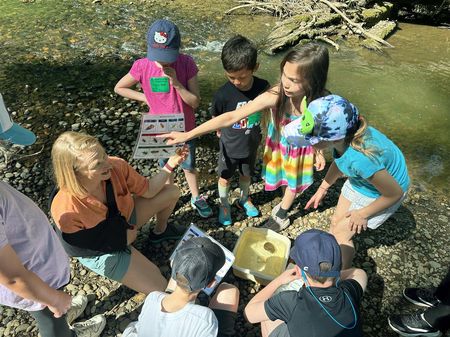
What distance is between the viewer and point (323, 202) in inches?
167

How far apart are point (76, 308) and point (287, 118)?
240cm

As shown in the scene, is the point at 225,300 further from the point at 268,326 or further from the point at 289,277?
the point at 289,277

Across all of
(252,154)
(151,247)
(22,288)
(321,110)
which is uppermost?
(321,110)

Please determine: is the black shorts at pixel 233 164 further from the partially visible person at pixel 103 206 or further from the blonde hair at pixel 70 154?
the blonde hair at pixel 70 154

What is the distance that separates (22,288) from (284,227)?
8.57 ft

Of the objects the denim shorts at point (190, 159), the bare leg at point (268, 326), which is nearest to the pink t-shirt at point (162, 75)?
the denim shorts at point (190, 159)

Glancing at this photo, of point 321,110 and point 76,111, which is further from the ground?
point 321,110

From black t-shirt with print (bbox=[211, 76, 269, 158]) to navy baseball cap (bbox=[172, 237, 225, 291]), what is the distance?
1460 mm

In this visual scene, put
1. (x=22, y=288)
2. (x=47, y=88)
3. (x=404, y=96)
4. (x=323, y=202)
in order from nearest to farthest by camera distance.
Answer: (x=22, y=288) → (x=323, y=202) → (x=47, y=88) → (x=404, y=96)

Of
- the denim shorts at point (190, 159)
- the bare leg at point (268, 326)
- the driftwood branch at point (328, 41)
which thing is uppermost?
the denim shorts at point (190, 159)

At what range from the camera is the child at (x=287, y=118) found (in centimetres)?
288

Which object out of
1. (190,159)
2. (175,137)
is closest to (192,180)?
(190,159)

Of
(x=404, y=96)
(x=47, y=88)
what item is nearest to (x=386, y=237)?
(x=404, y=96)

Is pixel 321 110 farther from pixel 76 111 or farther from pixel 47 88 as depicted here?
pixel 47 88
